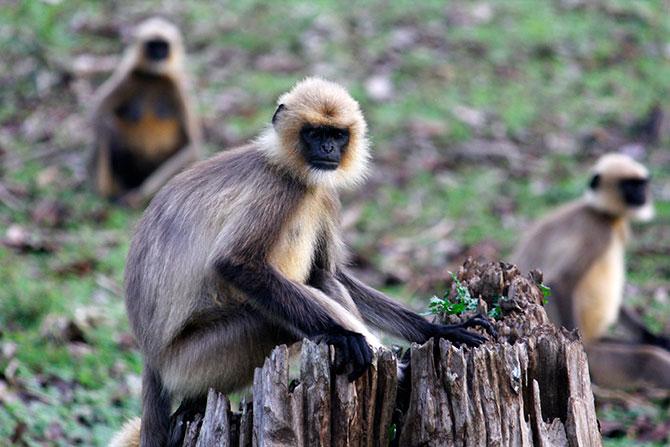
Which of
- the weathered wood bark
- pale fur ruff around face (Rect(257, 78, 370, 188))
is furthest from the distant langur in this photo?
the weathered wood bark

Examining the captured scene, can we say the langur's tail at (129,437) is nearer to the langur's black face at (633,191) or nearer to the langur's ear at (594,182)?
the langur's ear at (594,182)

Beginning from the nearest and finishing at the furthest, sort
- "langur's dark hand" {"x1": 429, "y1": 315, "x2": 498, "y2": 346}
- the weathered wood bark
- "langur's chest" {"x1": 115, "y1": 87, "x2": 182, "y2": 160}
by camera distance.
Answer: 1. the weathered wood bark
2. "langur's dark hand" {"x1": 429, "y1": 315, "x2": 498, "y2": 346}
3. "langur's chest" {"x1": 115, "y1": 87, "x2": 182, "y2": 160}

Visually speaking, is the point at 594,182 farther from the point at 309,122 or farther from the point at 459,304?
the point at 459,304

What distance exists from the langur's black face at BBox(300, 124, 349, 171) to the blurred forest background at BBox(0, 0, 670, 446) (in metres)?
1.99

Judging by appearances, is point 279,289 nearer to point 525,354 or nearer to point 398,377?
point 398,377

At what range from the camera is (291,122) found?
13.9 ft

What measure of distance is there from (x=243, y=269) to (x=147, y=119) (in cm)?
688

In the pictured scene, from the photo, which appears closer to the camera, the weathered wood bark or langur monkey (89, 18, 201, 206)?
the weathered wood bark

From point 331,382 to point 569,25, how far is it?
10.3 meters

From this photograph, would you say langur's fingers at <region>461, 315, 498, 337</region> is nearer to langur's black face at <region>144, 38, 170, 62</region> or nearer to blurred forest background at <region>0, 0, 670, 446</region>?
blurred forest background at <region>0, 0, 670, 446</region>

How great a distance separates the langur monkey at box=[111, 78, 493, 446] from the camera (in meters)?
3.82

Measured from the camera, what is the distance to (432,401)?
3209mm

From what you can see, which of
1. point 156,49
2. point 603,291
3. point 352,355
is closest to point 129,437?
point 352,355

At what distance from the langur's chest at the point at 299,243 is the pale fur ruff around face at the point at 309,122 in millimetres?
117
